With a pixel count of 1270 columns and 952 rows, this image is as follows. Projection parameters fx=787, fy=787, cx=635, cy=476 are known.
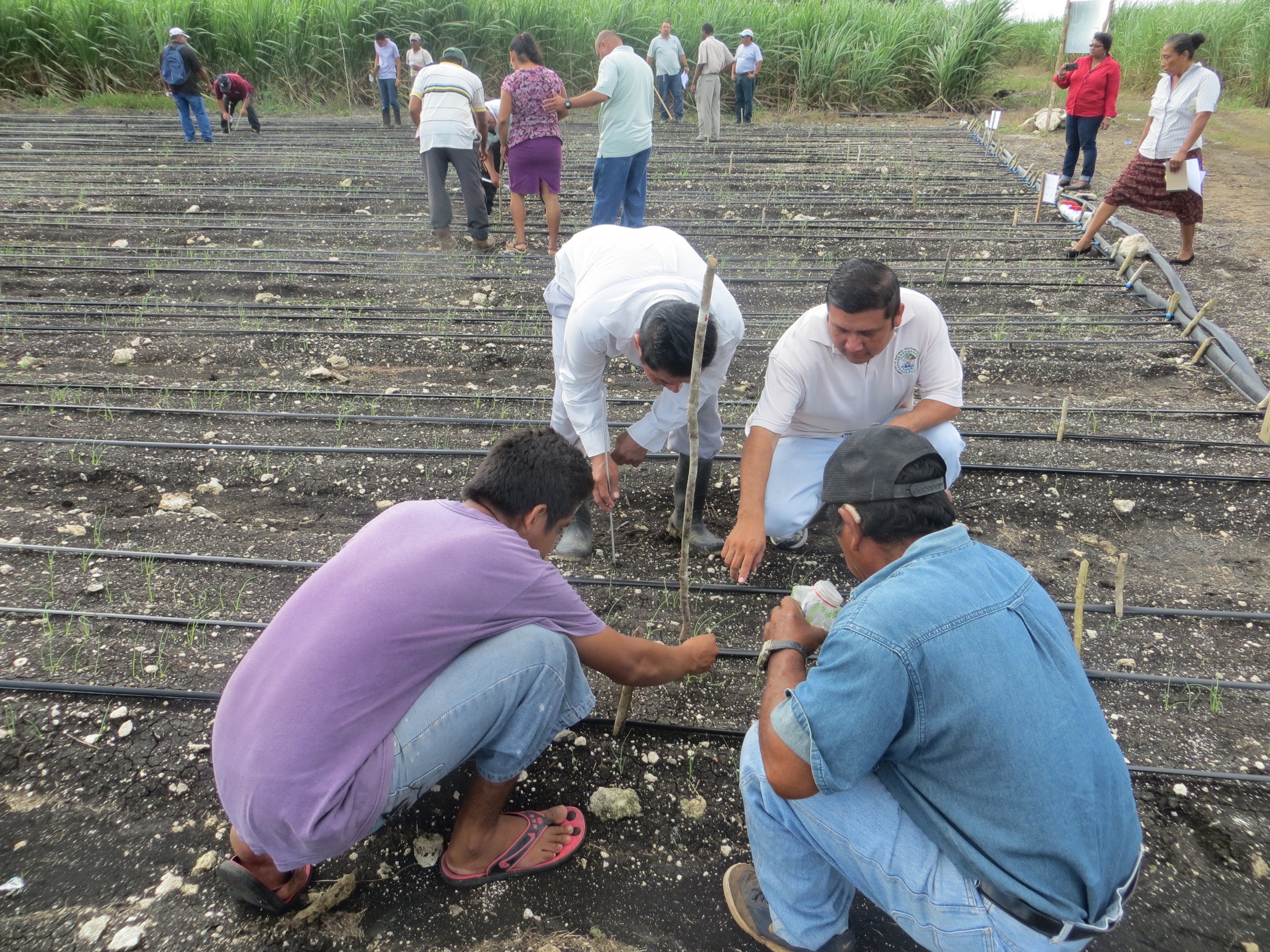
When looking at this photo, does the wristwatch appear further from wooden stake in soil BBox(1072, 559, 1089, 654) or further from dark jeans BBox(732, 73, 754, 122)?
dark jeans BBox(732, 73, 754, 122)

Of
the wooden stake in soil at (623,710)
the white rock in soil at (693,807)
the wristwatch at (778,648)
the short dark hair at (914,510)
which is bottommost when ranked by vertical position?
the white rock in soil at (693,807)

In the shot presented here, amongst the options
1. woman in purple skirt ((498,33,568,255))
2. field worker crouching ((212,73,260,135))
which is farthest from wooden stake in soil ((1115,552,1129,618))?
field worker crouching ((212,73,260,135))

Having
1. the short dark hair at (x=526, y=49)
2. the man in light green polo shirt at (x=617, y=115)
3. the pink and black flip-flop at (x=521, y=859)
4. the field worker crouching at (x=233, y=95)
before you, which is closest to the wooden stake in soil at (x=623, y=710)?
the pink and black flip-flop at (x=521, y=859)

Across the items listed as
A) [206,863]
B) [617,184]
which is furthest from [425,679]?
[617,184]

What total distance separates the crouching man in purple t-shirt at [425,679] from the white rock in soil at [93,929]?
29cm

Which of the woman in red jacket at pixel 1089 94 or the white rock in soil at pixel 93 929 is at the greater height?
the woman in red jacket at pixel 1089 94

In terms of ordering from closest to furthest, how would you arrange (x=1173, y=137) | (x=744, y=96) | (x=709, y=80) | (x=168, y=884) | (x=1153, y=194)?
1. (x=168, y=884)
2. (x=1173, y=137)
3. (x=1153, y=194)
4. (x=709, y=80)
5. (x=744, y=96)

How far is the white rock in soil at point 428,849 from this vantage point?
1826 mm

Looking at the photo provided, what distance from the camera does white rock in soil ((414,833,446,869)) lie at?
1.83m

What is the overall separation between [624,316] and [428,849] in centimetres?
151

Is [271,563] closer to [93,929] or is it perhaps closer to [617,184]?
[93,929]

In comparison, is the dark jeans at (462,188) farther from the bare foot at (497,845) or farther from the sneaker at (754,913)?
the sneaker at (754,913)

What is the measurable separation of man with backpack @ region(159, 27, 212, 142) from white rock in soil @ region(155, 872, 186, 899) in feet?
33.1

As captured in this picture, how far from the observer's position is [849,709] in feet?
3.83
